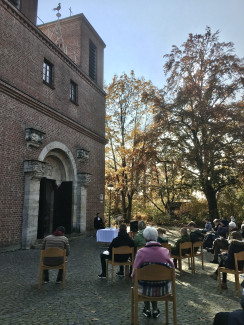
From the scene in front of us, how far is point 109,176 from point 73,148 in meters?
10.1

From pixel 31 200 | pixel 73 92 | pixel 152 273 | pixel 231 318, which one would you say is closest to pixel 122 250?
pixel 152 273

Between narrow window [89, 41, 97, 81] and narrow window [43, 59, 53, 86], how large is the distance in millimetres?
4628

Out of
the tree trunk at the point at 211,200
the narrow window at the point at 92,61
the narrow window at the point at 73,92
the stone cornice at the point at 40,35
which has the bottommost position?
the tree trunk at the point at 211,200

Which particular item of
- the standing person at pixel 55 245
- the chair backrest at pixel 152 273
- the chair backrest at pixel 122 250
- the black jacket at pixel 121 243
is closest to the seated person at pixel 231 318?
the chair backrest at pixel 152 273

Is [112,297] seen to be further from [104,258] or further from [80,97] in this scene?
[80,97]

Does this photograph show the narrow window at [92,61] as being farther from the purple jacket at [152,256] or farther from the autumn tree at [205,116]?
the purple jacket at [152,256]

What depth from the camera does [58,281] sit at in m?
5.87

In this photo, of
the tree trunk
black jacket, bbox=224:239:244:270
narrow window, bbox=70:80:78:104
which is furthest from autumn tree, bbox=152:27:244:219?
black jacket, bbox=224:239:244:270

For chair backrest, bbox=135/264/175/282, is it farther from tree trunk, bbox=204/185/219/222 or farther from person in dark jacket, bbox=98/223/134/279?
tree trunk, bbox=204/185/219/222

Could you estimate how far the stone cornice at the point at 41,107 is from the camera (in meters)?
9.99

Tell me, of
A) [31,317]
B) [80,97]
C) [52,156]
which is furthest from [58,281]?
[80,97]

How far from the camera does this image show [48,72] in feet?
43.2

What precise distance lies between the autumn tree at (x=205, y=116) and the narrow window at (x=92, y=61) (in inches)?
172

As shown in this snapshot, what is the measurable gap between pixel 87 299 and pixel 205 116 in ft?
39.3
